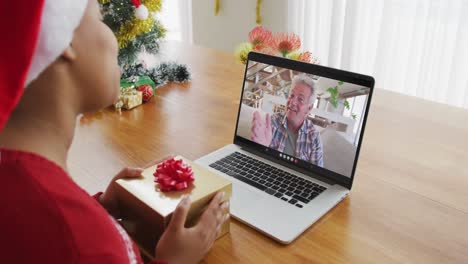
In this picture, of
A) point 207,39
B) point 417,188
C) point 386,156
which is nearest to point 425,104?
point 386,156

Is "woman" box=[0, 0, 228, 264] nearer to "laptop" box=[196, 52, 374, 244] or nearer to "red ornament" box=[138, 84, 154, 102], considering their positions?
"laptop" box=[196, 52, 374, 244]

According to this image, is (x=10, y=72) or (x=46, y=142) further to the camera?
(x=46, y=142)

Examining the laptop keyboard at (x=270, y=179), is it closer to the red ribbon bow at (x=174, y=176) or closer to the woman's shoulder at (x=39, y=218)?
the red ribbon bow at (x=174, y=176)

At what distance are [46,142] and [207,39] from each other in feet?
9.06

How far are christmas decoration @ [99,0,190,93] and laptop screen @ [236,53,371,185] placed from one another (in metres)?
0.47

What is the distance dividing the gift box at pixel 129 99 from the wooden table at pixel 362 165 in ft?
0.08

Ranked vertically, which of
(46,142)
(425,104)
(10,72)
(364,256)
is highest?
(10,72)

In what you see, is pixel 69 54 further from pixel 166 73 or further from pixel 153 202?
pixel 166 73

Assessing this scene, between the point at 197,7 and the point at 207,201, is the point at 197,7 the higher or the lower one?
the higher one

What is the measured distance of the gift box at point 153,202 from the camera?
0.74m

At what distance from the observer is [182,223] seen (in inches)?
28.5

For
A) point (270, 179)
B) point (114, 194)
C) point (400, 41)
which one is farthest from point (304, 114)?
point (400, 41)

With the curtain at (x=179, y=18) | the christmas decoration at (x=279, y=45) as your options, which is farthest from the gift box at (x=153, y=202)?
the curtain at (x=179, y=18)

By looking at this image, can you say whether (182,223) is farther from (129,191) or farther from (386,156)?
(386,156)
